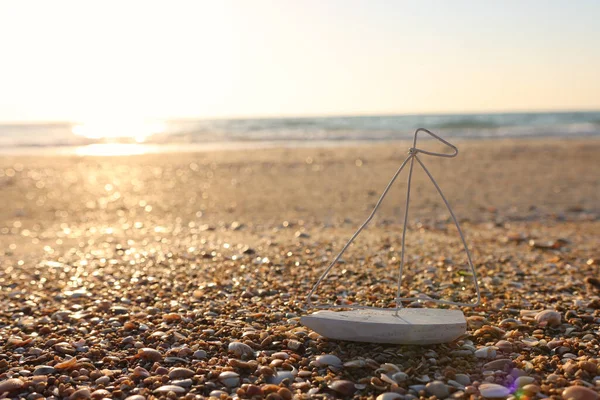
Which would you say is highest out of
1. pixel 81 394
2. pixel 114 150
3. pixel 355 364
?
pixel 114 150

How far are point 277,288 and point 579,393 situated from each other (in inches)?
94.5

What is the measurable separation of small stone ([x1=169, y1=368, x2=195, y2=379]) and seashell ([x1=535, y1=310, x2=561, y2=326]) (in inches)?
87.3

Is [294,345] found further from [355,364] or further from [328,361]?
[355,364]

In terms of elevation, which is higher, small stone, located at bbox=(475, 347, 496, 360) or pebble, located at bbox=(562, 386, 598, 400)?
pebble, located at bbox=(562, 386, 598, 400)

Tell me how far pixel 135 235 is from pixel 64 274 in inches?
78.4

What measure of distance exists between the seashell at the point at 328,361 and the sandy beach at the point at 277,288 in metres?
0.01

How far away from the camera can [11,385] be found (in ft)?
9.46

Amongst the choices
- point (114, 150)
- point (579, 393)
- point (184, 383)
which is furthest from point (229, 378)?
point (114, 150)

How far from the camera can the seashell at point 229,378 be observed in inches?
113

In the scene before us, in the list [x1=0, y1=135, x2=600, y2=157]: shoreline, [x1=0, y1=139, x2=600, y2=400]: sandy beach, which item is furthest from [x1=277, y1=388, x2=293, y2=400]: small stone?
[x1=0, y1=135, x2=600, y2=157]: shoreline

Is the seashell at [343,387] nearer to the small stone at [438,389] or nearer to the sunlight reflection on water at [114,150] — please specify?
the small stone at [438,389]

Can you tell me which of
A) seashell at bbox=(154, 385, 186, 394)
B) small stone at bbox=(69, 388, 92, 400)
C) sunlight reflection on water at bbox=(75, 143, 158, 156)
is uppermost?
sunlight reflection on water at bbox=(75, 143, 158, 156)

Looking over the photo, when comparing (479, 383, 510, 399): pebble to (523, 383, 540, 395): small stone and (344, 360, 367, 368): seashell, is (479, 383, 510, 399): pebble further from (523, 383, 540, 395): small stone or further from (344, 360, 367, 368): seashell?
(344, 360, 367, 368): seashell

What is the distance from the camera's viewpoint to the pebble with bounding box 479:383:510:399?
8.77 feet
